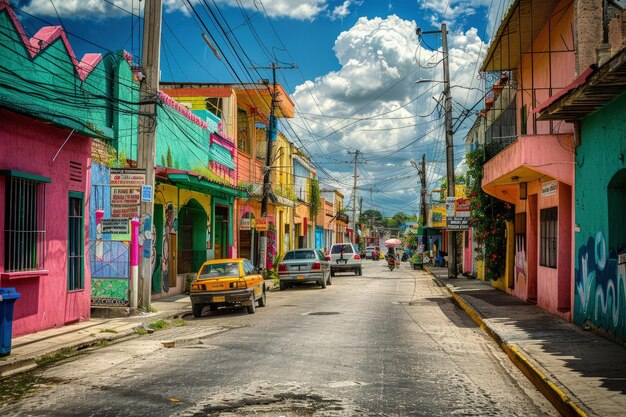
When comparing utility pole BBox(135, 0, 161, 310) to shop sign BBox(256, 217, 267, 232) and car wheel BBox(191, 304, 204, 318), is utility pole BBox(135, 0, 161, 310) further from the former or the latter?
shop sign BBox(256, 217, 267, 232)

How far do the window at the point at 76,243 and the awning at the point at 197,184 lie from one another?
16.0 ft

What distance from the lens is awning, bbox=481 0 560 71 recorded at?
1468cm

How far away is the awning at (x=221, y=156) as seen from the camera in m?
27.1

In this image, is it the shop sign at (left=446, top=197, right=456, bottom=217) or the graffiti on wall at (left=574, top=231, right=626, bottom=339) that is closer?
the graffiti on wall at (left=574, top=231, right=626, bottom=339)

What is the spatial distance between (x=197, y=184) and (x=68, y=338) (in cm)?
1091

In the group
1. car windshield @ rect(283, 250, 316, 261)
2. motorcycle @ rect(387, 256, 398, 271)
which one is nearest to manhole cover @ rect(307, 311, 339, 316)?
car windshield @ rect(283, 250, 316, 261)

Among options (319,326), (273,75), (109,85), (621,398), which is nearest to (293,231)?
(273,75)

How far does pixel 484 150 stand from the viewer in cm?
2302

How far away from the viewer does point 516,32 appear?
16484 mm

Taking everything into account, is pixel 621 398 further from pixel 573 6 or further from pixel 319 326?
pixel 573 6

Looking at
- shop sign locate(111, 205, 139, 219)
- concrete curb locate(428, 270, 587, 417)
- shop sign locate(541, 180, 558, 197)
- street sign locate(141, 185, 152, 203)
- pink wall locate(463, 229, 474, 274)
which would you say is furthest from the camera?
pink wall locate(463, 229, 474, 274)

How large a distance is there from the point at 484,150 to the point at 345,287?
27.3 feet

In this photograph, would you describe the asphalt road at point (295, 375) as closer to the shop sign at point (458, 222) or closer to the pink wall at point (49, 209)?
the pink wall at point (49, 209)

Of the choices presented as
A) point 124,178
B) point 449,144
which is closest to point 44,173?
point 124,178
